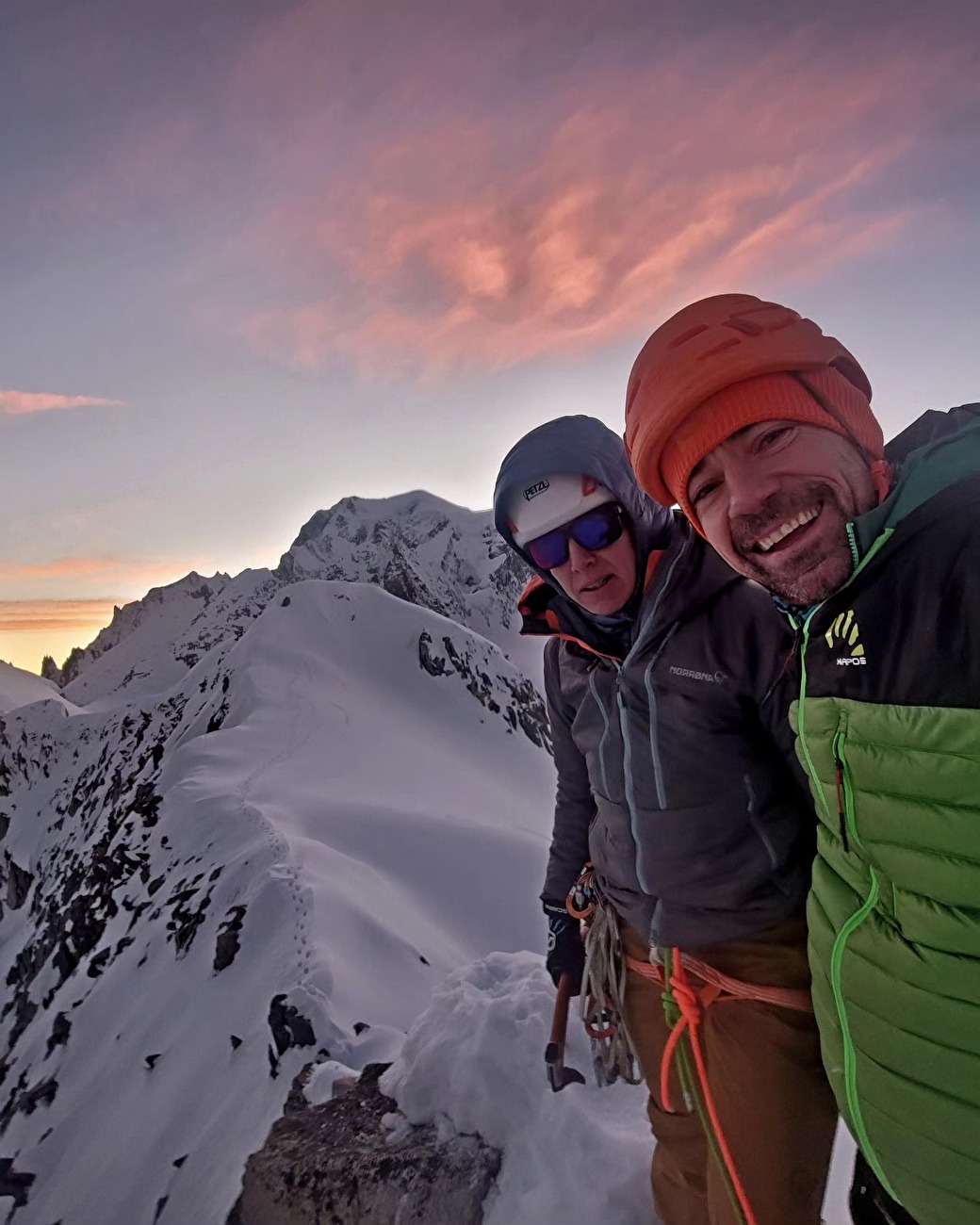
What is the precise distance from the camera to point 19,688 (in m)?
77.3

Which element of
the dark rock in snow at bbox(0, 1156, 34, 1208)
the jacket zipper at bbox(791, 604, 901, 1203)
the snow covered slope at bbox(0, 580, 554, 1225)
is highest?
the jacket zipper at bbox(791, 604, 901, 1203)

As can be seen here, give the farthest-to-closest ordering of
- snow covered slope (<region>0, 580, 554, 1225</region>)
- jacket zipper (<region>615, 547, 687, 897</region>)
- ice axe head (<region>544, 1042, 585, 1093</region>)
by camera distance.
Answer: snow covered slope (<region>0, 580, 554, 1225</region>) → ice axe head (<region>544, 1042, 585, 1093</region>) → jacket zipper (<region>615, 547, 687, 897</region>)

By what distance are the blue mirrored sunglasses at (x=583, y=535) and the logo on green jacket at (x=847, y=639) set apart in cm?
100

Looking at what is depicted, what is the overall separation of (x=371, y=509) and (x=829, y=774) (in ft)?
433

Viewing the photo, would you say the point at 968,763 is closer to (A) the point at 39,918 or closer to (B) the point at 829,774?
(B) the point at 829,774

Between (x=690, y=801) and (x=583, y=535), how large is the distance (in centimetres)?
97

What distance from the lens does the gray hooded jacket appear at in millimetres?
2037

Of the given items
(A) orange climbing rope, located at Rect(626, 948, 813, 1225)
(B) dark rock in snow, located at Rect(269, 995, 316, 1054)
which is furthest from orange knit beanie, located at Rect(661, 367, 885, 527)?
(B) dark rock in snow, located at Rect(269, 995, 316, 1054)

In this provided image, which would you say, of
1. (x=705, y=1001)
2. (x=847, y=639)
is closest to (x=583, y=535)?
(x=847, y=639)

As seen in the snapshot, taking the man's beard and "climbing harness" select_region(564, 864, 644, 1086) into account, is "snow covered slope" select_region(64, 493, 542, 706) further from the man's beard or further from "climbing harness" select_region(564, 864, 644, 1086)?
the man's beard

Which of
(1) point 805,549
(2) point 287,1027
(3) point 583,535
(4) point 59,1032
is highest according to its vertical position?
(3) point 583,535

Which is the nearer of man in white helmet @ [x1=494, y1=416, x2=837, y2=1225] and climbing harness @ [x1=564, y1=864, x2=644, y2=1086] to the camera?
man in white helmet @ [x1=494, y1=416, x2=837, y2=1225]

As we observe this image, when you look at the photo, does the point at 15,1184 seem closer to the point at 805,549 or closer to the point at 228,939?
the point at 228,939

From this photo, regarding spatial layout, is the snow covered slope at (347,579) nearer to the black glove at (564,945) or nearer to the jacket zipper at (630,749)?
the black glove at (564,945)
